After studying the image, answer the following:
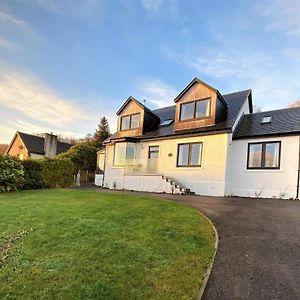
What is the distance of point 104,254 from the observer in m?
6.09

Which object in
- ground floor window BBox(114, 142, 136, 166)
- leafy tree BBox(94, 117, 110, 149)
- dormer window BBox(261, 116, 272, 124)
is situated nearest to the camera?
dormer window BBox(261, 116, 272, 124)

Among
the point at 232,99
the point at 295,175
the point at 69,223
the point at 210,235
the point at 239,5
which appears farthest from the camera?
the point at 232,99

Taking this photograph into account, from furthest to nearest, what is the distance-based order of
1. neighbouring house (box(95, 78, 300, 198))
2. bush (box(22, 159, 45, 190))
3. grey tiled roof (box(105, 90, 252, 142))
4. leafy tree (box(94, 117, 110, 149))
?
leafy tree (box(94, 117, 110, 149)) → bush (box(22, 159, 45, 190)) → grey tiled roof (box(105, 90, 252, 142)) → neighbouring house (box(95, 78, 300, 198))

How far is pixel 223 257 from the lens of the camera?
6.26m

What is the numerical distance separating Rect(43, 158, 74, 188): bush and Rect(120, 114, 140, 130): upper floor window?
5977 mm

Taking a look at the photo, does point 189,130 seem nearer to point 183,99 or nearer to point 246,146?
point 183,99

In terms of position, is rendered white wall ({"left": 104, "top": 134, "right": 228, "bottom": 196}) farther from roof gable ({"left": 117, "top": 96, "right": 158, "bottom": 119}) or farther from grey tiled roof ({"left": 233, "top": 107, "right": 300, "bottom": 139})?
roof gable ({"left": 117, "top": 96, "right": 158, "bottom": 119})

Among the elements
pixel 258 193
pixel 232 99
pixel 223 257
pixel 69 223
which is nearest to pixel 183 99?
pixel 232 99

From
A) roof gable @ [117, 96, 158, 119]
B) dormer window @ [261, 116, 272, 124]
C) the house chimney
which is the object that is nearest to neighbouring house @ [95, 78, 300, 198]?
roof gable @ [117, 96, 158, 119]

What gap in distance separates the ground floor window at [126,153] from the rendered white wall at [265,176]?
842 cm

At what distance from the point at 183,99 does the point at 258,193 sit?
8528mm

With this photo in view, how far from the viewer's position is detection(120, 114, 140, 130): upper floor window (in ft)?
81.8

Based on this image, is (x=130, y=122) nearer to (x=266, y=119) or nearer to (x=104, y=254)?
(x=266, y=119)

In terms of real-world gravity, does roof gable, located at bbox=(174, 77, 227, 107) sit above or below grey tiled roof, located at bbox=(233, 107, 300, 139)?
above
